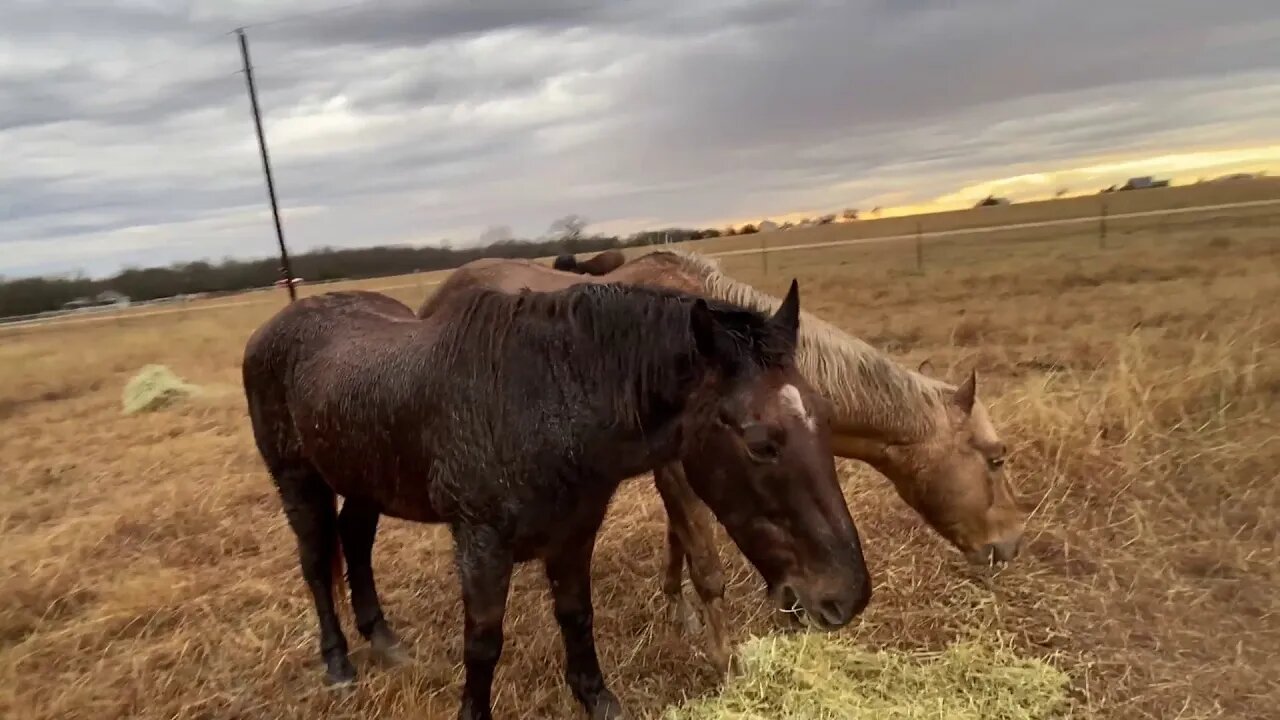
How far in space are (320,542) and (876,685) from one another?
2.56 m

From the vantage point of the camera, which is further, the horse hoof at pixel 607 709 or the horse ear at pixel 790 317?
the horse hoof at pixel 607 709

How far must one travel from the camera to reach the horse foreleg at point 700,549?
3234 millimetres

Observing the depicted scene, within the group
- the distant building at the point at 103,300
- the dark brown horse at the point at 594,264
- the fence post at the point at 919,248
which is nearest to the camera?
the dark brown horse at the point at 594,264

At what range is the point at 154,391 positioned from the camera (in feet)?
32.6

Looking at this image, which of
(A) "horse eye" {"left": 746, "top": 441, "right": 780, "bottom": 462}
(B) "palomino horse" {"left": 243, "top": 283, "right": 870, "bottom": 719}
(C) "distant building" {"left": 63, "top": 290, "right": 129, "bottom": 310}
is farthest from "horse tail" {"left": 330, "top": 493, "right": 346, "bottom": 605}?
(C) "distant building" {"left": 63, "top": 290, "right": 129, "bottom": 310}

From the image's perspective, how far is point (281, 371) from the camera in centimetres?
316

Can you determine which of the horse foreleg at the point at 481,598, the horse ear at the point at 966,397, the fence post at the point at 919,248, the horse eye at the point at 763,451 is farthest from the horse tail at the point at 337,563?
the fence post at the point at 919,248

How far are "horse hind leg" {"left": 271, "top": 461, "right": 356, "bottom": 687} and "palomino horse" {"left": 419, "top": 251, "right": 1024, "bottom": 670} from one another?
62.1 inches

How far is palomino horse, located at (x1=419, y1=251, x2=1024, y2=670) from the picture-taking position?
10.7 feet

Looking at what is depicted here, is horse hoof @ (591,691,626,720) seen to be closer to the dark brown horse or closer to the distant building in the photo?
the dark brown horse

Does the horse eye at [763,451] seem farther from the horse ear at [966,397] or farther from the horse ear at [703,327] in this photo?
the horse ear at [966,397]

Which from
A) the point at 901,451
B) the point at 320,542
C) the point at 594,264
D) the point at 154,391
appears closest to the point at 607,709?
the point at 320,542

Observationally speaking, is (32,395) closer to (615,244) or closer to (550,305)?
(615,244)

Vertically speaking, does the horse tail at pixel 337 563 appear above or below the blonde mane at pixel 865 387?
below
